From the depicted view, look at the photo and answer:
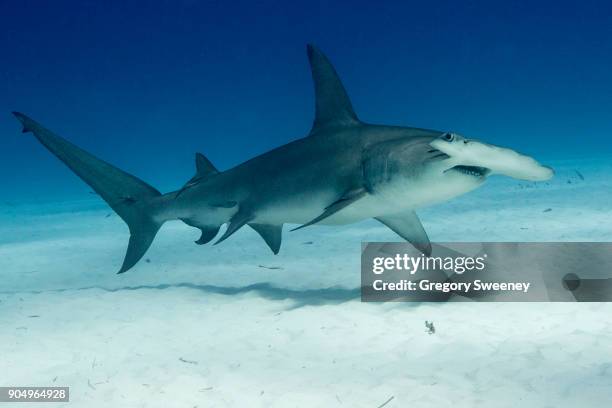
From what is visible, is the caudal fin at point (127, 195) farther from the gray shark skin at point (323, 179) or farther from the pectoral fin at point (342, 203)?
the pectoral fin at point (342, 203)

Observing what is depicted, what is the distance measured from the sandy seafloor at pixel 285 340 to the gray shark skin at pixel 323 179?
865 mm

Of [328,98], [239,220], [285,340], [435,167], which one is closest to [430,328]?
[285,340]

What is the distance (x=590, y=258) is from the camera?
570 cm

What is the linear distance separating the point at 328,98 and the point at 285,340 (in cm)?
274

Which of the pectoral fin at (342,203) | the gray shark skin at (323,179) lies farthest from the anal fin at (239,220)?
the pectoral fin at (342,203)

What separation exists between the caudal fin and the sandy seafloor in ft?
2.15

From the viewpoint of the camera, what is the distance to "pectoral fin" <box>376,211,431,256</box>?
208 inches

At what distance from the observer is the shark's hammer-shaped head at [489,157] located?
10.6 feet

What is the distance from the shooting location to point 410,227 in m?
5.35

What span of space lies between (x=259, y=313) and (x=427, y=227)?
5441 millimetres

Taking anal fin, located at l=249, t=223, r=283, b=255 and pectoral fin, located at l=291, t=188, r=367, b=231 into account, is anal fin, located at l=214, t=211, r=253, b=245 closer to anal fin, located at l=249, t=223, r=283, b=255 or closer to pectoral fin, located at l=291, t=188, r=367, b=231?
anal fin, located at l=249, t=223, r=283, b=255

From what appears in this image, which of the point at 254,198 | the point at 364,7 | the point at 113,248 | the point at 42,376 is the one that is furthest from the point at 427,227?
the point at 364,7

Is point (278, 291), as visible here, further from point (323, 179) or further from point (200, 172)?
point (200, 172)

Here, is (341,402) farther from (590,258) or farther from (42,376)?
(590,258)
